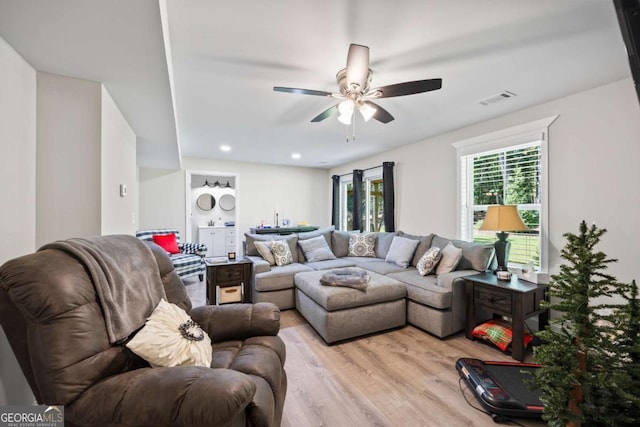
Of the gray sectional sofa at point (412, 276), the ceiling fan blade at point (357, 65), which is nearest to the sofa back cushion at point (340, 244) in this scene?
the gray sectional sofa at point (412, 276)

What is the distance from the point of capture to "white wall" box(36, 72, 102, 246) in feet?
5.44

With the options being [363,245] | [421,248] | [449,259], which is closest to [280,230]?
[363,245]

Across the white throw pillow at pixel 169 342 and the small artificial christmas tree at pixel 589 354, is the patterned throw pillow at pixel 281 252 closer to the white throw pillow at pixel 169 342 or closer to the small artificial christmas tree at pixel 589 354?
the white throw pillow at pixel 169 342

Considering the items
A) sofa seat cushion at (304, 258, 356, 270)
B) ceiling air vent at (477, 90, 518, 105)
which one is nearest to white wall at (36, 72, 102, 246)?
sofa seat cushion at (304, 258, 356, 270)

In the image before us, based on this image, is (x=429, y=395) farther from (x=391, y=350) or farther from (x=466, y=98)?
(x=466, y=98)

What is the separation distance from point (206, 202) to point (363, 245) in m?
4.67

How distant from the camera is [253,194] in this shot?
621cm

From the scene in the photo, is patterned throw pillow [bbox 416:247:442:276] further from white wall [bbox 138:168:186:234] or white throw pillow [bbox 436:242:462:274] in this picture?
white wall [bbox 138:168:186:234]

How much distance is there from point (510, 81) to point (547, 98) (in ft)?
2.36

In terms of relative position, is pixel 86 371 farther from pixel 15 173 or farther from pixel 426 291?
pixel 426 291

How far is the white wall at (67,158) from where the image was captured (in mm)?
1658

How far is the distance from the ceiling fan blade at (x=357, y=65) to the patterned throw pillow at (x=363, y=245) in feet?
9.84

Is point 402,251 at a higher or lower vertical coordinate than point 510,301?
higher

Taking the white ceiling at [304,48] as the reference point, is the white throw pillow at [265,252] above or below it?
below
